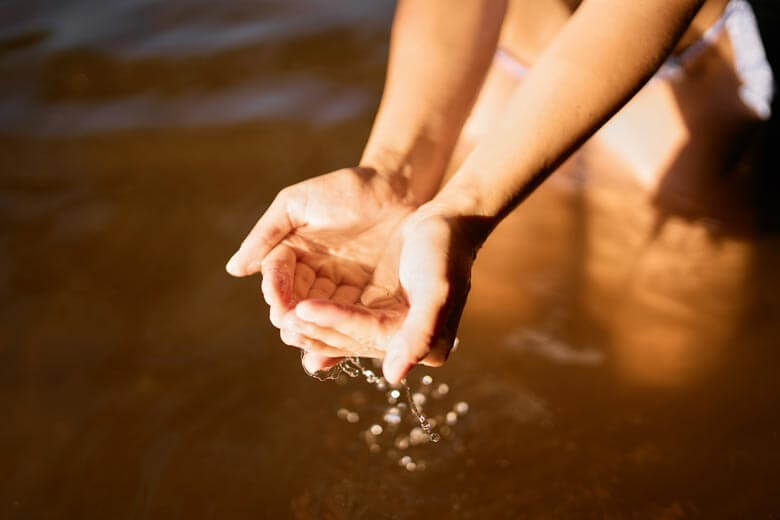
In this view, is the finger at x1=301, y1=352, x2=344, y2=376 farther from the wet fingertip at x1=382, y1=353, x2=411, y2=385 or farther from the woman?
the wet fingertip at x1=382, y1=353, x2=411, y2=385

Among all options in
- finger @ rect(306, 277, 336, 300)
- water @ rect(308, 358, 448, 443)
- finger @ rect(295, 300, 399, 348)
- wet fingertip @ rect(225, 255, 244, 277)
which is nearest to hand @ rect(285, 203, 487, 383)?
finger @ rect(295, 300, 399, 348)

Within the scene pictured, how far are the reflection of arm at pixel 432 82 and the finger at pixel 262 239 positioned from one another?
13.1 inches

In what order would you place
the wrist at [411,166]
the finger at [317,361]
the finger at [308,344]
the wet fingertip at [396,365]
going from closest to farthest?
the wet fingertip at [396,365] < the finger at [308,344] < the finger at [317,361] < the wrist at [411,166]

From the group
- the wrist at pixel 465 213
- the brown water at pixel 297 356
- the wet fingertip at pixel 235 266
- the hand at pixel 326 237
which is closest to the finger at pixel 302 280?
the hand at pixel 326 237

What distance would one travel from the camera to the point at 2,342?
6.28 feet

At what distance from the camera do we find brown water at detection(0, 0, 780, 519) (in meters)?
1.60

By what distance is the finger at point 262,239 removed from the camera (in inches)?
50.7

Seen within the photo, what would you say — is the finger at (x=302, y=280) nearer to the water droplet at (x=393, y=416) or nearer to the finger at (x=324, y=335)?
the finger at (x=324, y=335)

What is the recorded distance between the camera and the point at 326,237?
4.70 ft

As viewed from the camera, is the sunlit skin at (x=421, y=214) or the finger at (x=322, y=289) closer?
the sunlit skin at (x=421, y=214)

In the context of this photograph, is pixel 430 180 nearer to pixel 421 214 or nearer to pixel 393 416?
pixel 421 214

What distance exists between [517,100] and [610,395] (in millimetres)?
869

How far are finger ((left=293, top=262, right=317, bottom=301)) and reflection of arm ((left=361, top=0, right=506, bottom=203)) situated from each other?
0.37 metres

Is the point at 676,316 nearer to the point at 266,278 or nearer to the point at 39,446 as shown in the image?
the point at 266,278
